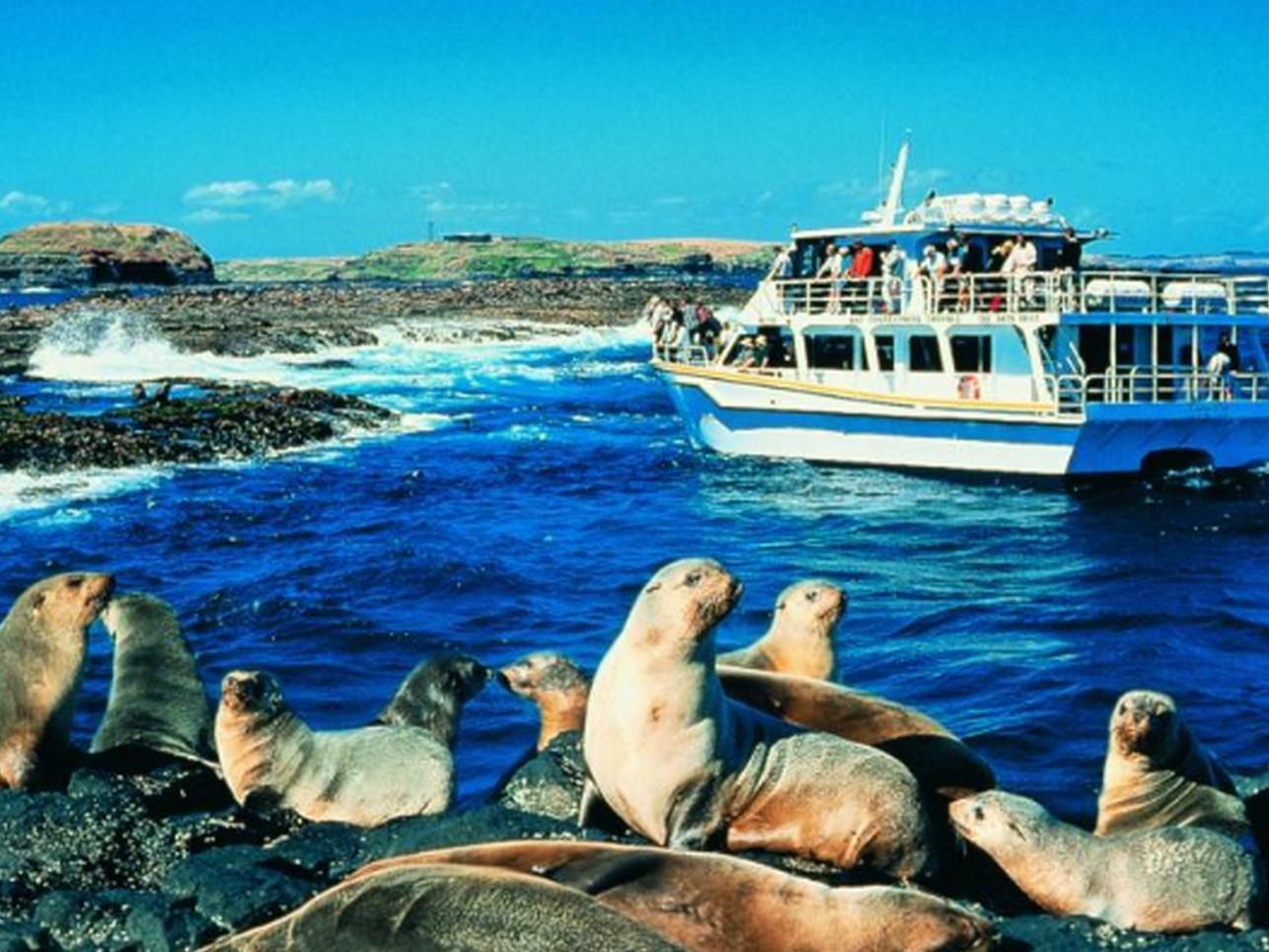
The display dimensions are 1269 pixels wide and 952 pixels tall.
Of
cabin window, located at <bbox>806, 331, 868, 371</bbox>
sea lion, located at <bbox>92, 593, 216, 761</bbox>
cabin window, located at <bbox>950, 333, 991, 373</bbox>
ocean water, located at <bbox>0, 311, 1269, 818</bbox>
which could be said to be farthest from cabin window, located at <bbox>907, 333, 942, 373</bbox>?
sea lion, located at <bbox>92, 593, 216, 761</bbox>

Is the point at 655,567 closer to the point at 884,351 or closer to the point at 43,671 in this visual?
the point at 884,351

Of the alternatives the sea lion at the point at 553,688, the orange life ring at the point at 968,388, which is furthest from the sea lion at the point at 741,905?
the orange life ring at the point at 968,388

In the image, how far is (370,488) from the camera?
24406mm

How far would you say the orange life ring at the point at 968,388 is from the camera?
23.9 m

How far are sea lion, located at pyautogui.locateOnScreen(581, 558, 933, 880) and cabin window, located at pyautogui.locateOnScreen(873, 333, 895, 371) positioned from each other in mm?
19393

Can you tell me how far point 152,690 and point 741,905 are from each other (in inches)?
190

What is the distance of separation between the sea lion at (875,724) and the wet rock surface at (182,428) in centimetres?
2009

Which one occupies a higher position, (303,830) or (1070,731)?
(303,830)

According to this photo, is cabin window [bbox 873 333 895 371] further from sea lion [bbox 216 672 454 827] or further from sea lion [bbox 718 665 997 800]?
sea lion [bbox 216 672 454 827]

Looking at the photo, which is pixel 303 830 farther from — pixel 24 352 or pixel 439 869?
pixel 24 352

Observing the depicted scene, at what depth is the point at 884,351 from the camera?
25.4 metres

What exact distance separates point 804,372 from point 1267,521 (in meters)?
8.05

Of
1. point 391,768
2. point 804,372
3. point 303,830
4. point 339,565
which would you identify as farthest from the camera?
point 804,372

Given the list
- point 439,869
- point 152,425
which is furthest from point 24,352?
point 439,869
